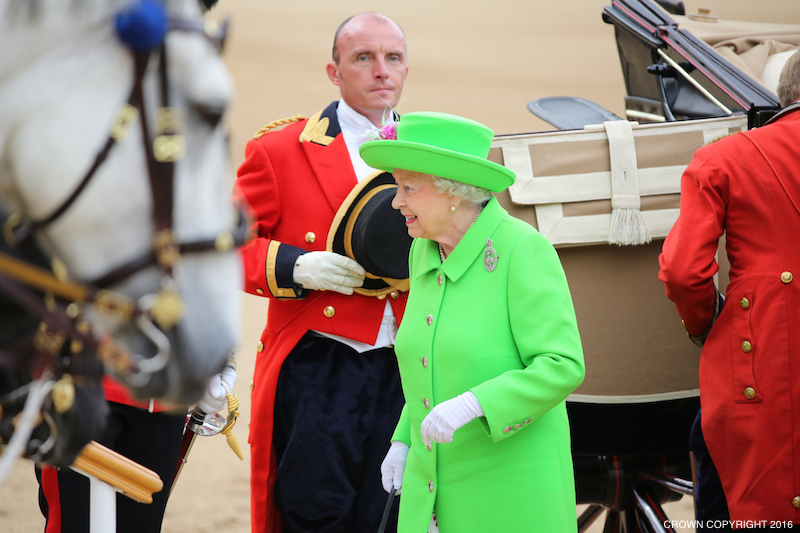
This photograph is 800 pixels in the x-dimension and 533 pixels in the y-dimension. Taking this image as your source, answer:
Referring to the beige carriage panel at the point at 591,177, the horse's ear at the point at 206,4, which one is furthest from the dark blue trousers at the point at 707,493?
the horse's ear at the point at 206,4

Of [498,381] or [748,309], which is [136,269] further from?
[748,309]

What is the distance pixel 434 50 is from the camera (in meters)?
21.5

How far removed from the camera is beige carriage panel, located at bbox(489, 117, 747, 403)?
104 inches

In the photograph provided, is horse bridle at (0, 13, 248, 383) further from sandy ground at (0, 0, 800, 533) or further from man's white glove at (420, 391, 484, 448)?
sandy ground at (0, 0, 800, 533)

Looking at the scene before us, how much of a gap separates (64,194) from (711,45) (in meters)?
2.91

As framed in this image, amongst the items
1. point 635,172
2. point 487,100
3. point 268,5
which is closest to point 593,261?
point 635,172

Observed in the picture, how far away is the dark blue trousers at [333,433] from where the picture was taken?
2.49 m

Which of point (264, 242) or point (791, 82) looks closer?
point (791, 82)

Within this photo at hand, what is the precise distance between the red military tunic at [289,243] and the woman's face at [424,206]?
555 mm

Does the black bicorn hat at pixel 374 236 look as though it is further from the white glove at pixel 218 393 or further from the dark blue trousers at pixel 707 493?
the dark blue trousers at pixel 707 493

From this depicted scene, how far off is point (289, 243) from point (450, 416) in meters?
1.03

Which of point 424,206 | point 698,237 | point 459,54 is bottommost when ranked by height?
point 459,54

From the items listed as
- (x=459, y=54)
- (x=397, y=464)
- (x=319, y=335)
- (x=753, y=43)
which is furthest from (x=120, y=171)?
(x=459, y=54)

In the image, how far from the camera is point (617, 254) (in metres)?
2.66
